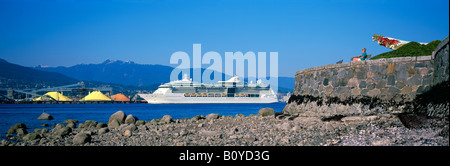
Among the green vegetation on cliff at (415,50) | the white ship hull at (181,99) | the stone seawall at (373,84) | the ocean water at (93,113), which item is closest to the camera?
the stone seawall at (373,84)

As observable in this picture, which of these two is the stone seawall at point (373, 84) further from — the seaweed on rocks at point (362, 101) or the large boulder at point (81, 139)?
the large boulder at point (81, 139)

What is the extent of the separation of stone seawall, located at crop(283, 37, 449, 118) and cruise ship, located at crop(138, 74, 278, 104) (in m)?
67.4

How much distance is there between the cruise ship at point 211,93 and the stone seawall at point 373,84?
67.4 meters

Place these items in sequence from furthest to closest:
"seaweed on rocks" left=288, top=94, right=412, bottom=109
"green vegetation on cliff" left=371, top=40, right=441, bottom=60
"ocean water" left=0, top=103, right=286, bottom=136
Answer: "ocean water" left=0, top=103, right=286, bottom=136
"green vegetation on cliff" left=371, top=40, right=441, bottom=60
"seaweed on rocks" left=288, top=94, right=412, bottom=109

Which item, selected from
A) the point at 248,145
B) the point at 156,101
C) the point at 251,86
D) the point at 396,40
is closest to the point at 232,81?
the point at 251,86

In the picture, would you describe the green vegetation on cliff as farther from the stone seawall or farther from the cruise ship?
the cruise ship

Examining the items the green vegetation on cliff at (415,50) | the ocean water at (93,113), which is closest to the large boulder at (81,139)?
the ocean water at (93,113)

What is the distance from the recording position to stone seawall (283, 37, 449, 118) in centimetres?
822

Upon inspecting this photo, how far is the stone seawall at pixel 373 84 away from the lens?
324 inches

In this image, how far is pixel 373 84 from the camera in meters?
9.25

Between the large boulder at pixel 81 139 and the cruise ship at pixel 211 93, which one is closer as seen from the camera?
the large boulder at pixel 81 139

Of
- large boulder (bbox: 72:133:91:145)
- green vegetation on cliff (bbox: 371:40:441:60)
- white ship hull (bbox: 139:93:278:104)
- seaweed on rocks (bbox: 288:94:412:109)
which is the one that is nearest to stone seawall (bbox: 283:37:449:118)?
seaweed on rocks (bbox: 288:94:412:109)
